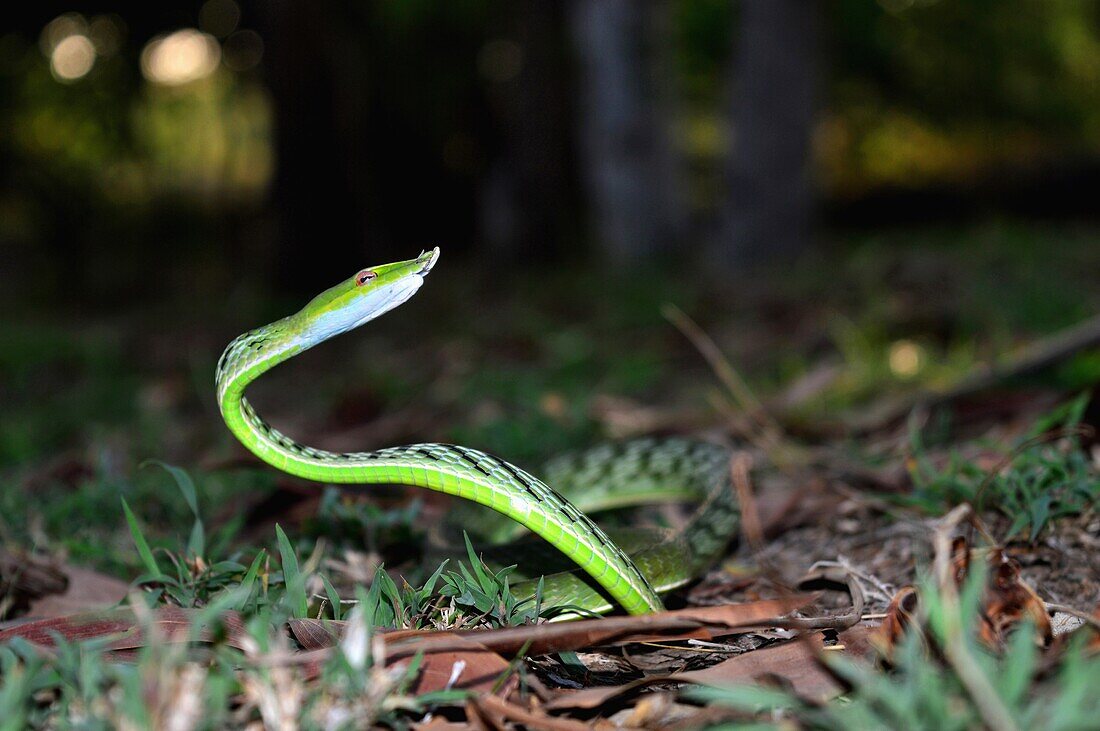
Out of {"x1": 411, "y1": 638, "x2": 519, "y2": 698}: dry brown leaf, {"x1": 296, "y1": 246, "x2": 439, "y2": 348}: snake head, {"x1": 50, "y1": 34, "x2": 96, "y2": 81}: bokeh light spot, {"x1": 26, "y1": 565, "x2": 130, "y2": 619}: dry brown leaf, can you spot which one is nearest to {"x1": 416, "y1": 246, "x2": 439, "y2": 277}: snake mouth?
{"x1": 296, "y1": 246, "x2": 439, "y2": 348}: snake head

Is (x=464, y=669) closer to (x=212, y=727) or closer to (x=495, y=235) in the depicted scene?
(x=212, y=727)

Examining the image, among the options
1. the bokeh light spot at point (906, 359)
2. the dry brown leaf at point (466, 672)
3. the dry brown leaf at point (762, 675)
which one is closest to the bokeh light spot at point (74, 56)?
the bokeh light spot at point (906, 359)

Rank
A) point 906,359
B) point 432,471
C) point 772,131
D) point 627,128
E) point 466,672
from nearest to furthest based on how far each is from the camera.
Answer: point 466,672 → point 432,471 → point 906,359 → point 772,131 → point 627,128

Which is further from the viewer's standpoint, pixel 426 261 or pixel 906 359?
pixel 906 359

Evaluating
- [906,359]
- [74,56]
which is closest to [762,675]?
[906,359]

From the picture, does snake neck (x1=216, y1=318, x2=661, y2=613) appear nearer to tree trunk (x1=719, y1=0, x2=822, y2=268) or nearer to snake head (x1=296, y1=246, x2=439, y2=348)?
snake head (x1=296, y1=246, x2=439, y2=348)

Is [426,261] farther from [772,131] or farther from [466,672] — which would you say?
[772,131]
